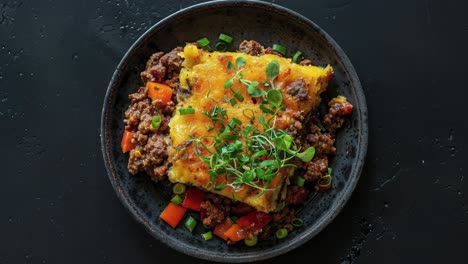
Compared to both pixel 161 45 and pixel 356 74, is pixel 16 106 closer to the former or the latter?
pixel 161 45

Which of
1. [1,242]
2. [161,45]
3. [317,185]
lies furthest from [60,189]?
[317,185]

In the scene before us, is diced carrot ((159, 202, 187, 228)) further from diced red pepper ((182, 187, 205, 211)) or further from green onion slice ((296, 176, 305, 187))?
green onion slice ((296, 176, 305, 187))

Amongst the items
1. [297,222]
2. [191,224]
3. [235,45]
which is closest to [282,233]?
[297,222]

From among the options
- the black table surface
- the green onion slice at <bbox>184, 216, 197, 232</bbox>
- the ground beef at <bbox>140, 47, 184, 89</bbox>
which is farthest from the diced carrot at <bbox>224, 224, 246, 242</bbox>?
the ground beef at <bbox>140, 47, 184, 89</bbox>

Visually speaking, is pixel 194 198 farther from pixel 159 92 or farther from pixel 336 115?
pixel 336 115

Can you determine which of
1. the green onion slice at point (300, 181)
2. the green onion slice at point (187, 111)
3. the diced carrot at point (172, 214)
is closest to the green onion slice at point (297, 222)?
the green onion slice at point (300, 181)

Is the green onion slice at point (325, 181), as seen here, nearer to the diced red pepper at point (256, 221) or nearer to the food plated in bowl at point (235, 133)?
the food plated in bowl at point (235, 133)

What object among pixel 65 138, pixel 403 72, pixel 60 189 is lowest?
pixel 60 189
